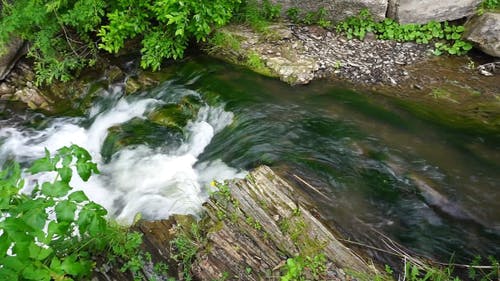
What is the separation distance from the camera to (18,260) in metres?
2.27

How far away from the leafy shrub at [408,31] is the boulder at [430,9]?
101 mm

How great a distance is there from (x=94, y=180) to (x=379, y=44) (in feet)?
16.1

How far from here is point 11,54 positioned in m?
6.64

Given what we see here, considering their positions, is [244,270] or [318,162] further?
[318,162]

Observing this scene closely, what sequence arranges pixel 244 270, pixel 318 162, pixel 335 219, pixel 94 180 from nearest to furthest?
pixel 244 270, pixel 335 219, pixel 318 162, pixel 94 180

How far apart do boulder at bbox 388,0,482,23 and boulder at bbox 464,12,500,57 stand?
296 millimetres

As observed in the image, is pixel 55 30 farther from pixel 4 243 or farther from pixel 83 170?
pixel 4 243

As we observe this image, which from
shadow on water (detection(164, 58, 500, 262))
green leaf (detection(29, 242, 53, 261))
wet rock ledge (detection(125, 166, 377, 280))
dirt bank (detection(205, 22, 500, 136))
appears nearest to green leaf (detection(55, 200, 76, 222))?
green leaf (detection(29, 242, 53, 261))

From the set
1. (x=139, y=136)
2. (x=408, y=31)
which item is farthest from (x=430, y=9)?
(x=139, y=136)

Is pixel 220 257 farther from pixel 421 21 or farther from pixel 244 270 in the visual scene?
pixel 421 21

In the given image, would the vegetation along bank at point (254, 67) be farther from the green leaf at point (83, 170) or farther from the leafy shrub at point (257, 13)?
the green leaf at point (83, 170)

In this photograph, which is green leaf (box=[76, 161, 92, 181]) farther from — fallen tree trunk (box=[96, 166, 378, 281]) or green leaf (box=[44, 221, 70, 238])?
fallen tree trunk (box=[96, 166, 378, 281])

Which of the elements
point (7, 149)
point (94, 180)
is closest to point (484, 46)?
point (94, 180)

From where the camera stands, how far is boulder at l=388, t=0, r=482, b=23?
6.62m
